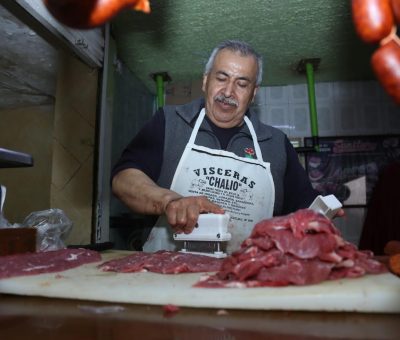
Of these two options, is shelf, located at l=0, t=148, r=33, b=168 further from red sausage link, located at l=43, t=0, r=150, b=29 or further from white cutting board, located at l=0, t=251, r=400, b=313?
red sausage link, located at l=43, t=0, r=150, b=29

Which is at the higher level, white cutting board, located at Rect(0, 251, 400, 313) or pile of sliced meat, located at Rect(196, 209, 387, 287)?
pile of sliced meat, located at Rect(196, 209, 387, 287)

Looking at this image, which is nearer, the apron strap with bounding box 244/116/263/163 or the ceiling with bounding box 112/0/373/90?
the apron strap with bounding box 244/116/263/163

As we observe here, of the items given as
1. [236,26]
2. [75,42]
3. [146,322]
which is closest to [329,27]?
[236,26]

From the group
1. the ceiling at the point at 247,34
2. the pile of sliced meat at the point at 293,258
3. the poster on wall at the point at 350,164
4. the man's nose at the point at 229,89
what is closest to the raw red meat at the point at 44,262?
the pile of sliced meat at the point at 293,258

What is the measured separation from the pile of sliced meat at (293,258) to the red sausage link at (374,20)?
79 centimetres

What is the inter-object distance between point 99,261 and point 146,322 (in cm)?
84

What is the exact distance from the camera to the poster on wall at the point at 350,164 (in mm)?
3744

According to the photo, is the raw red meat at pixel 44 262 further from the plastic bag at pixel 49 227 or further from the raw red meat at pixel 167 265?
the plastic bag at pixel 49 227

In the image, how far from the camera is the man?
7.73ft

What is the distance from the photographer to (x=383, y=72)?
1.63 ft

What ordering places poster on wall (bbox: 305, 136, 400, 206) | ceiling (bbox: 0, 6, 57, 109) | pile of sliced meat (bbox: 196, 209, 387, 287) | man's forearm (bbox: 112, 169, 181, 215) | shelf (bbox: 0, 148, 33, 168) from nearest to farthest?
pile of sliced meat (bbox: 196, 209, 387, 287) < shelf (bbox: 0, 148, 33, 168) < man's forearm (bbox: 112, 169, 181, 215) < ceiling (bbox: 0, 6, 57, 109) < poster on wall (bbox: 305, 136, 400, 206)

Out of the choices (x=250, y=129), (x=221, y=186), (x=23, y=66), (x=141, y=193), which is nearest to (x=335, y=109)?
(x=250, y=129)

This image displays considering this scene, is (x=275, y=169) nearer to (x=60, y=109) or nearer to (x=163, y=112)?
(x=163, y=112)

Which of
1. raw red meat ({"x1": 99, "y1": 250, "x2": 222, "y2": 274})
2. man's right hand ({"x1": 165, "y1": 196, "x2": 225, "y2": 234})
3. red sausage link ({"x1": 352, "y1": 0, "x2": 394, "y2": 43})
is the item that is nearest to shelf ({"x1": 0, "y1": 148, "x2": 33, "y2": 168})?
raw red meat ({"x1": 99, "y1": 250, "x2": 222, "y2": 274})
